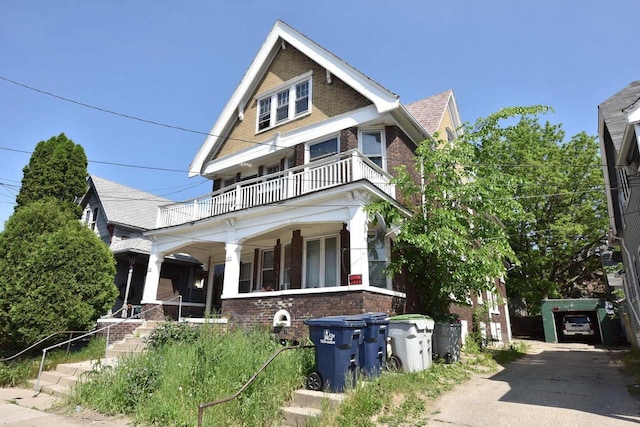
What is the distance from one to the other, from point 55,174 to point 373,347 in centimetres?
1447

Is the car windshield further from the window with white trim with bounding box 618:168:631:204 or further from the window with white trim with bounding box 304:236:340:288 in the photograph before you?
the window with white trim with bounding box 304:236:340:288

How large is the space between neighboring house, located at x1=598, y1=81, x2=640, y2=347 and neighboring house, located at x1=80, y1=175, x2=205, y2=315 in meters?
16.8

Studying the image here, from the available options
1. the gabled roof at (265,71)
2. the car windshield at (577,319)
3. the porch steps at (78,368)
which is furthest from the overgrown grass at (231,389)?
the car windshield at (577,319)

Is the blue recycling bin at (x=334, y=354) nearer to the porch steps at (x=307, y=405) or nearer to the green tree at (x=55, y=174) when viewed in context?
the porch steps at (x=307, y=405)

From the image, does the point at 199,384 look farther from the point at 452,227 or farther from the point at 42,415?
the point at 452,227

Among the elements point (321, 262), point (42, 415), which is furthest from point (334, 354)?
point (321, 262)

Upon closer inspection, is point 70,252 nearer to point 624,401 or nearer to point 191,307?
point 191,307

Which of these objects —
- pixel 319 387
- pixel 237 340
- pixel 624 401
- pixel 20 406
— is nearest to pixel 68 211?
pixel 20 406

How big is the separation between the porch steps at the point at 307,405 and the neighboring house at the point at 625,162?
795cm

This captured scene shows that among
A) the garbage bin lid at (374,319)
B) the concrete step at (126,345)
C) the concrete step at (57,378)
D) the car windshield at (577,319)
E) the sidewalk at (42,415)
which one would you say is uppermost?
the car windshield at (577,319)

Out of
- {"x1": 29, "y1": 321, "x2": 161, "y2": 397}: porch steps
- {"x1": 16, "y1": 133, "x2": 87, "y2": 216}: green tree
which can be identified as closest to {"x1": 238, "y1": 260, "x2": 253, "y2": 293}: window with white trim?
{"x1": 29, "y1": 321, "x2": 161, "y2": 397}: porch steps

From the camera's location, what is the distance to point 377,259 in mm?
11703

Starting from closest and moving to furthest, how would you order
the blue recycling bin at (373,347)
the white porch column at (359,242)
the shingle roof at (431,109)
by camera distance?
Result: the blue recycling bin at (373,347), the white porch column at (359,242), the shingle roof at (431,109)

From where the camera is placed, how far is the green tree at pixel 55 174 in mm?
15297
